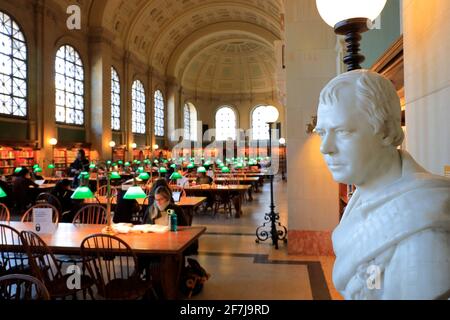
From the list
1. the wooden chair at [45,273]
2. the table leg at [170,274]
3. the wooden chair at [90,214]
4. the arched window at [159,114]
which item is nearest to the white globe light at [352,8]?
the table leg at [170,274]

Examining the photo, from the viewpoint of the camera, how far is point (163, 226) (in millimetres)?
4371

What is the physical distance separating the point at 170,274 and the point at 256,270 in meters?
1.86

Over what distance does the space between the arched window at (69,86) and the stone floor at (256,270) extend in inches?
493

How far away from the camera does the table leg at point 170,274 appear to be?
144 inches

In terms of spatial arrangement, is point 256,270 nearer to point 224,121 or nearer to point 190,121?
point 190,121

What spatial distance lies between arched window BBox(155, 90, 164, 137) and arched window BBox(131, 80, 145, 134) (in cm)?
252

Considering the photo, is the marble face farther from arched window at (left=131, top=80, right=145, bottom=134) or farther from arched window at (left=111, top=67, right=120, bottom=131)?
arched window at (left=131, top=80, right=145, bottom=134)

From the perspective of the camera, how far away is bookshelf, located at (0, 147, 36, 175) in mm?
12810

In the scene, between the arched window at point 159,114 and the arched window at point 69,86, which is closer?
the arched window at point 69,86

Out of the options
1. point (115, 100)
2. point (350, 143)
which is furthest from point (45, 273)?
point (115, 100)

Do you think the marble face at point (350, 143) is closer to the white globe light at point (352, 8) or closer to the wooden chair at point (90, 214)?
the white globe light at point (352, 8)

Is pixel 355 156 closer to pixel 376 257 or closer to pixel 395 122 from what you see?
pixel 395 122
